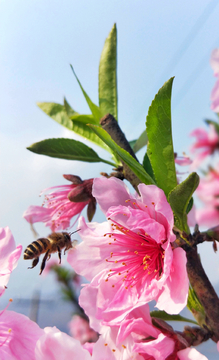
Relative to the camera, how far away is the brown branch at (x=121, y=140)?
712 millimetres

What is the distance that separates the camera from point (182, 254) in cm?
51

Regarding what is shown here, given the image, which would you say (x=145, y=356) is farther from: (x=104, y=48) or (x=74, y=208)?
(x=104, y=48)

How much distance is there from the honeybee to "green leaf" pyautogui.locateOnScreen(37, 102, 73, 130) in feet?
1.23

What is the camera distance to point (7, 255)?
699mm

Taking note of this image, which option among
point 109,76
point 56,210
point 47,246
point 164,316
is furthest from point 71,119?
point 164,316

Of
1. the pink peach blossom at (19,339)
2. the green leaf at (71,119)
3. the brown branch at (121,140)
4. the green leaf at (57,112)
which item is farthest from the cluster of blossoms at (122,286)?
the green leaf at (57,112)

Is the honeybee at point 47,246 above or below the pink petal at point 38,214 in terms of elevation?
below

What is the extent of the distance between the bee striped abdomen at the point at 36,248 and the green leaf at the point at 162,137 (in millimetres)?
399

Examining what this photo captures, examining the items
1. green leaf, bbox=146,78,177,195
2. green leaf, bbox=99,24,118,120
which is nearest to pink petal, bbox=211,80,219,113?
green leaf, bbox=146,78,177,195

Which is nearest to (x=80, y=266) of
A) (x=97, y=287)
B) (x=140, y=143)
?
(x=97, y=287)

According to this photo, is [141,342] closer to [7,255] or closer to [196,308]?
[196,308]

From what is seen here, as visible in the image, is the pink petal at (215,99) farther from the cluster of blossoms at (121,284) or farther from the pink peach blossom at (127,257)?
the pink peach blossom at (127,257)

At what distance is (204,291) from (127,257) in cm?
19

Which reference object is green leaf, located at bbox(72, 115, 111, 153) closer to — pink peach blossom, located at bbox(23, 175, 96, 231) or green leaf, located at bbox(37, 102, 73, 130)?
green leaf, located at bbox(37, 102, 73, 130)
